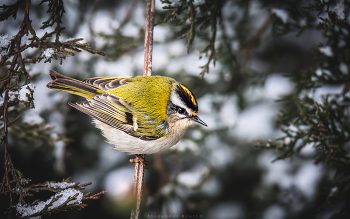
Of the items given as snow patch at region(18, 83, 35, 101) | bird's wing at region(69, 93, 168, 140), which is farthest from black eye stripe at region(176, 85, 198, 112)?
snow patch at region(18, 83, 35, 101)

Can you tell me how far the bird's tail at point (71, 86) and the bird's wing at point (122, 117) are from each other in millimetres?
50

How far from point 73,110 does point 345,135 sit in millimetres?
2417

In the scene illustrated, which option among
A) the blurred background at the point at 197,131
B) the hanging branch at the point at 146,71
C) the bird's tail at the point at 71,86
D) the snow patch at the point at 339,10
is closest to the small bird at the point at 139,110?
the bird's tail at the point at 71,86

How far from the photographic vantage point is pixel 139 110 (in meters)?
1.78

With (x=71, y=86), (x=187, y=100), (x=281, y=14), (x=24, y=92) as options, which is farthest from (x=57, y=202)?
(x=281, y=14)

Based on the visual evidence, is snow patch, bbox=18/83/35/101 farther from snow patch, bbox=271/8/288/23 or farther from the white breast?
snow patch, bbox=271/8/288/23

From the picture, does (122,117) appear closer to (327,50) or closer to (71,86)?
(71,86)

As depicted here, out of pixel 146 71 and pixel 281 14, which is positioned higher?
pixel 281 14

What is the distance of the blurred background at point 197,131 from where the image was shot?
231 cm

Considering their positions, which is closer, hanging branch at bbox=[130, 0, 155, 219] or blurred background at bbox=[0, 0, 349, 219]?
hanging branch at bbox=[130, 0, 155, 219]

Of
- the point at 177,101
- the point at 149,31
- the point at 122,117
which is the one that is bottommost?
the point at 122,117

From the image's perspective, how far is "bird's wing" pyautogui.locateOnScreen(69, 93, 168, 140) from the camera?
177cm

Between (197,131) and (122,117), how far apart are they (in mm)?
904

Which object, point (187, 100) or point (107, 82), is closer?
point (187, 100)
